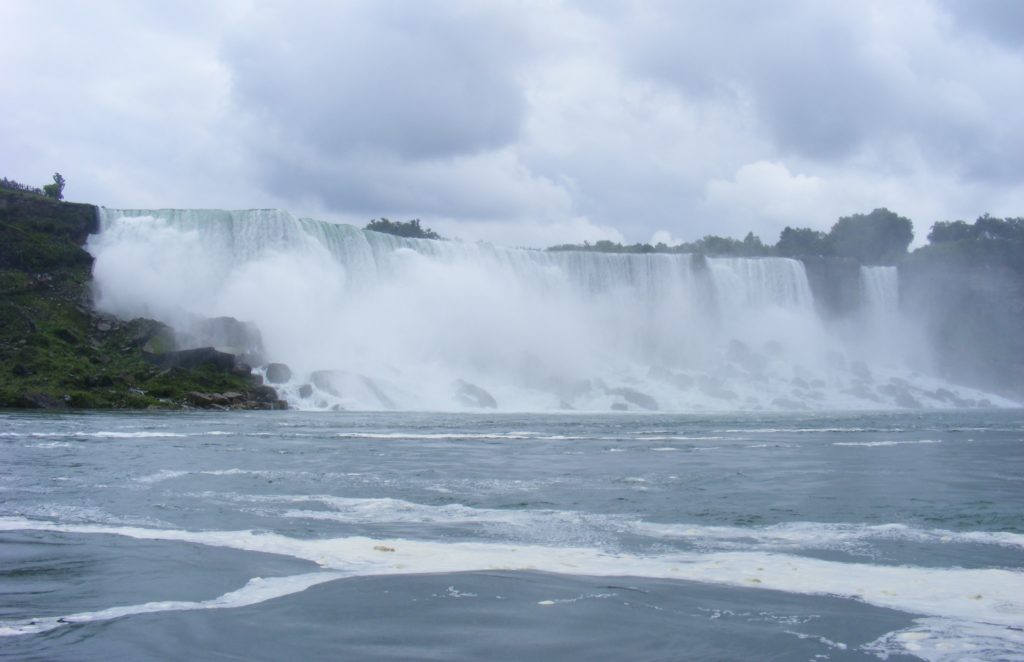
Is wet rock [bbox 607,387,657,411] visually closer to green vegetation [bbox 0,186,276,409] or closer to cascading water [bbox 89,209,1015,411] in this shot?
cascading water [bbox 89,209,1015,411]

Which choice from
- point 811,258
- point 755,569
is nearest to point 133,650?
point 755,569

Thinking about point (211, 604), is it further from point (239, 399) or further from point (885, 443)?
point (239, 399)

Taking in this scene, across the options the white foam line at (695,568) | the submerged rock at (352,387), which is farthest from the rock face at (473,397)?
the white foam line at (695,568)

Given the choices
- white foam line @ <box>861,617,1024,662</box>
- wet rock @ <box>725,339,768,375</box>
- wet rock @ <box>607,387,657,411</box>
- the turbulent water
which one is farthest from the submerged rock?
white foam line @ <box>861,617,1024,662</box>

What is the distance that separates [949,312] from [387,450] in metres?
69.9

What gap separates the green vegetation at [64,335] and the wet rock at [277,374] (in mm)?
1259

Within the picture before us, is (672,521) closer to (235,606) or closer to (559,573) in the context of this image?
(559,573)

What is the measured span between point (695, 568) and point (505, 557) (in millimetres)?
1671

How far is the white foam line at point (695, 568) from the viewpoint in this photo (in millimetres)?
6594

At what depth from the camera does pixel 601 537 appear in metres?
9.30

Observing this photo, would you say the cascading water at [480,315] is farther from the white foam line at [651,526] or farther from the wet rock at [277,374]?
the white foam line at [651,526]

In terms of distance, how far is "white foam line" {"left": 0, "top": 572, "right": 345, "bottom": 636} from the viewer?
5645mm

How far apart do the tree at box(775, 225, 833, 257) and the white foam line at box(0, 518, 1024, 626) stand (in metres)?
92.9

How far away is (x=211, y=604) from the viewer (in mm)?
6352
